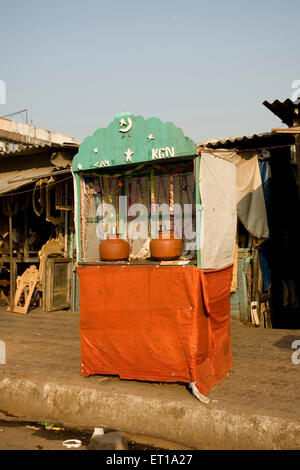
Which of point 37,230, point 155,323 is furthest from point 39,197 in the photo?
point 155,323

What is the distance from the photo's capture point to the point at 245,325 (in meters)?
8.52

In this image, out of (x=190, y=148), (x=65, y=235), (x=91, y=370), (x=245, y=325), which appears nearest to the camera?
(x=190, y=148)

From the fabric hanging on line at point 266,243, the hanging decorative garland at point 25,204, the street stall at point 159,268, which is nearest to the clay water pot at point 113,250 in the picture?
the street stall at point 159,268

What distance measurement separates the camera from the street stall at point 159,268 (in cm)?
481

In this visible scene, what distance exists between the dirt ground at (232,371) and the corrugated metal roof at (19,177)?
3110 millimetres

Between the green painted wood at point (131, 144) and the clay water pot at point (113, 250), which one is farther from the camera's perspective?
the clay water pot at point (113, 250)

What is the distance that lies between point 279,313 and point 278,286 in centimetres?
64

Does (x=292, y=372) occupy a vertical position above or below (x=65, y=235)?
below

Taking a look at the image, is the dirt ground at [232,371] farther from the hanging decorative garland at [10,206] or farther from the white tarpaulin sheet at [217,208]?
the hanging decorative garland at [10,206]

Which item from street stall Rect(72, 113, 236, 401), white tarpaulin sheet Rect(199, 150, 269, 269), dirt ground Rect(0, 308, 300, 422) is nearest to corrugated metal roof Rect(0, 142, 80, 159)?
street stall Rect(72, 113, 236, 401)

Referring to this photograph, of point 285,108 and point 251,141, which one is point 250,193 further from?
point 285,108
